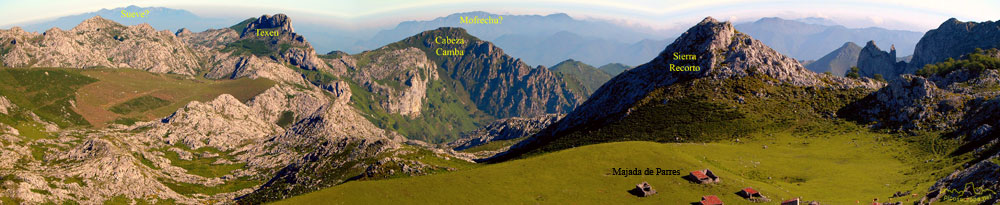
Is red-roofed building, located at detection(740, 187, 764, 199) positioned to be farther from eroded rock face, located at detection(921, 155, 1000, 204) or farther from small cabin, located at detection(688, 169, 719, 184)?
eroded rock face, located at detection(921, 155, 1000, 204)

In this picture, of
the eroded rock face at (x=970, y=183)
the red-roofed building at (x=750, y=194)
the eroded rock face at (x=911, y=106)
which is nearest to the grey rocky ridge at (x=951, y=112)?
the eroded rock face at (x=911, y=106)

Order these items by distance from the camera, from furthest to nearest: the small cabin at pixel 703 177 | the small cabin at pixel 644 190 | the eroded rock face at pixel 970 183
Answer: the small cabin at pixel 703 177, the small cabin at pixel 644 190, the eroded rock face at pixel 970 183

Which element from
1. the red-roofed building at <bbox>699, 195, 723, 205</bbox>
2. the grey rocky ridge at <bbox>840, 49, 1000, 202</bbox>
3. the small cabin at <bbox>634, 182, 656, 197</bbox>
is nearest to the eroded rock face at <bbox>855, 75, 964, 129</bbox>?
the grey rocky ridge at <bbox>840, 49, 1000, 202</bbox>

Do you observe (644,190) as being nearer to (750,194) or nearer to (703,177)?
(703,177)

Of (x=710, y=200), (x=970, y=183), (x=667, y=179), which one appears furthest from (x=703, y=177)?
(x=970, y=183)

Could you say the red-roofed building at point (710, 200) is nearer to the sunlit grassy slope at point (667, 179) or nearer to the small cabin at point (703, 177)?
the sunlit grassy slope at point (667, 179)

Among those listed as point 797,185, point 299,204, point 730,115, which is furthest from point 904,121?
point 299,204

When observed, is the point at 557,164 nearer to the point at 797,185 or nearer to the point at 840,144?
the point at 797,185

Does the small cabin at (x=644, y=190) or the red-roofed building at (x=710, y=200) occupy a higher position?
the red-roofed building at (x=710, y=200)
